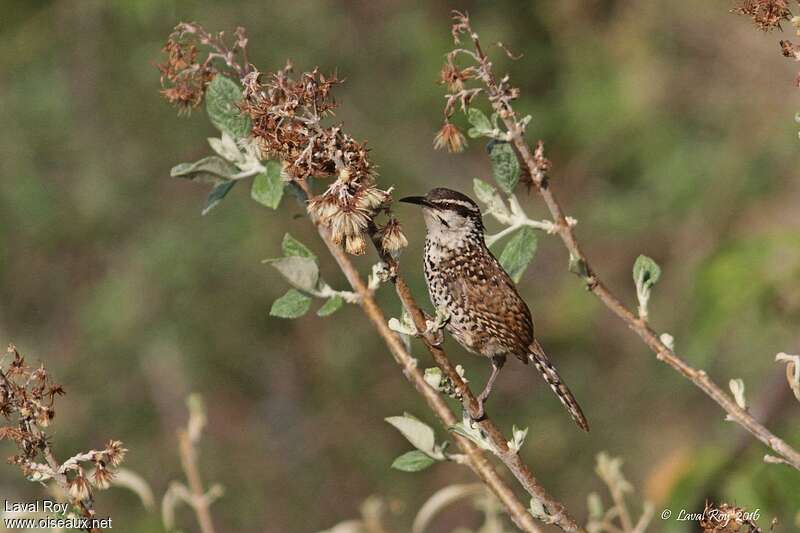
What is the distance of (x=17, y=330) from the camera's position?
695cm

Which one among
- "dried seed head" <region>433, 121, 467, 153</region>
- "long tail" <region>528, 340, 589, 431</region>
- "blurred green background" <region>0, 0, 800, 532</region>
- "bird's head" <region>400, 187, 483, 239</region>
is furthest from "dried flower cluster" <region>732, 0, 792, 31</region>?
"blurred green background" <region>0, 0, 800, 532</region>

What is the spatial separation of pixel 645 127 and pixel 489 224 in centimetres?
121

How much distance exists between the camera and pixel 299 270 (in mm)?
1630

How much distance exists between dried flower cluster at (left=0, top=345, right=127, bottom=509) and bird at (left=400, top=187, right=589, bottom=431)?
138cm

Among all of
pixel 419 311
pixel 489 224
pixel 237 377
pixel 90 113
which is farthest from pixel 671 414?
pixel 419 311

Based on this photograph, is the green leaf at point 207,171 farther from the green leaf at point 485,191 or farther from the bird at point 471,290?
the bird at point 471,290

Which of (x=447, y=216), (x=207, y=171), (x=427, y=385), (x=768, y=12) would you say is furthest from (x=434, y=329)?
(x=447, y=216)

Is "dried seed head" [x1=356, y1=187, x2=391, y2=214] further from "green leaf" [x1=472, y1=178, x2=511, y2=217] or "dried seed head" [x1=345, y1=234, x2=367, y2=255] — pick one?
"green leaf" [x1=472, y1=178, x2=511, y2=217]

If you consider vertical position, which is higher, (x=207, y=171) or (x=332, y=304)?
(x=207, y=171)

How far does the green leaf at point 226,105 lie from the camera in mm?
1709

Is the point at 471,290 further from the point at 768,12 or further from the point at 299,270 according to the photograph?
the point at 768,12

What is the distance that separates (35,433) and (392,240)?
58cm

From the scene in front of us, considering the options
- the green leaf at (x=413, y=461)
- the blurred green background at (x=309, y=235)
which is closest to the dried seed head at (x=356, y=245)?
the green leaf at (x=413, y=461)

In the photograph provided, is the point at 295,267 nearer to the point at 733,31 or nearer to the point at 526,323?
the point at 526,323
